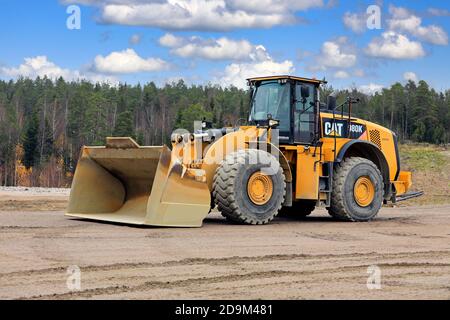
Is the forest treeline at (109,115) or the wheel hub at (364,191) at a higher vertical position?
the forest treeline at (109,115)

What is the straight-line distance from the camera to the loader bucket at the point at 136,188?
1191cm

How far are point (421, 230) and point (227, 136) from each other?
401 cm

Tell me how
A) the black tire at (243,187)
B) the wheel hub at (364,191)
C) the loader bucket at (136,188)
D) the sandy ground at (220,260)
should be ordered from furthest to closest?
the wheel hub at (364,191)
the black tire at (243,187)
the loader bucket at (136,188)
the sandy ground at (220,260)

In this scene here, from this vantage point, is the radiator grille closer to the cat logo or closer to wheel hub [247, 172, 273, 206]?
the cat logo

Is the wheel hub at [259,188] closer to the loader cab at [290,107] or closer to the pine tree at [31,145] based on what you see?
the loader cab at [290,107]

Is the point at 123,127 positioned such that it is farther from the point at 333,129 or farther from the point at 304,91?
the point at 304,91

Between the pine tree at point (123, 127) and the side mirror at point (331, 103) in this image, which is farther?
the pine tree at point (123, 127)

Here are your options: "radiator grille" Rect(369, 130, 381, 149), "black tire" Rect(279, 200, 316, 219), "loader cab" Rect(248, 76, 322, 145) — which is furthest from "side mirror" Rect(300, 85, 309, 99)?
"black tire" Rect(279, 200, 316, 219)

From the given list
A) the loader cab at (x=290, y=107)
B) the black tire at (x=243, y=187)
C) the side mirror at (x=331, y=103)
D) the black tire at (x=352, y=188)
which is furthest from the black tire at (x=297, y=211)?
the black tire at (x=243, y=187)

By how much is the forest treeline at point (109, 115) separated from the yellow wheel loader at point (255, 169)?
148ft

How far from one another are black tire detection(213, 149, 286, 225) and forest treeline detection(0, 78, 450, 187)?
47.0 meters

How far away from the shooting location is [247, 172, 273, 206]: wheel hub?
1300cm

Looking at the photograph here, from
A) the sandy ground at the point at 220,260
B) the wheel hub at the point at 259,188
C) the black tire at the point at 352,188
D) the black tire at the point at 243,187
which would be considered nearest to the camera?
the sandy ground at the point at 220,260
